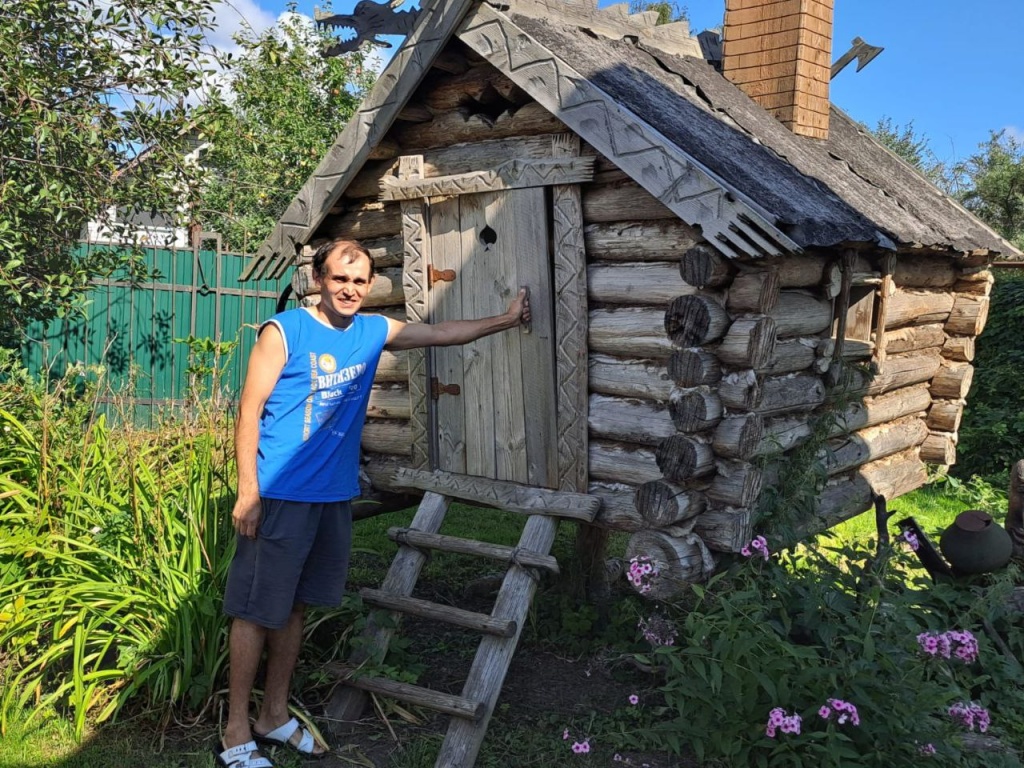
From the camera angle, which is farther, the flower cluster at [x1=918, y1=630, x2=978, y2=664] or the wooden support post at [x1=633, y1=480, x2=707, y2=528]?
the wooden support post at [x1=633, y1=480, x2=707, y2=528]

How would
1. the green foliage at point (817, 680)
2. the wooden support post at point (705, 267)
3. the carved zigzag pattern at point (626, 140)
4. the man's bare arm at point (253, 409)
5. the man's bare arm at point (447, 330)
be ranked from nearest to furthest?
the green foliage at point (817, 680), the man's bare arm at point (253, 409), the carved zigzag pattern at point (626, 140), the wooden support post at point (705, 267), the man's bare arm at point (447, 330)

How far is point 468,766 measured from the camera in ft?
14.2

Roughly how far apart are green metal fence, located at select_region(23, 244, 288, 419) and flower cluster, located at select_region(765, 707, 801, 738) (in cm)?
781

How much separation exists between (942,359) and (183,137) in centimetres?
680

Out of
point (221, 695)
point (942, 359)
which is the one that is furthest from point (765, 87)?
point (221, 695)

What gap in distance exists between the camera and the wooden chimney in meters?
7.16

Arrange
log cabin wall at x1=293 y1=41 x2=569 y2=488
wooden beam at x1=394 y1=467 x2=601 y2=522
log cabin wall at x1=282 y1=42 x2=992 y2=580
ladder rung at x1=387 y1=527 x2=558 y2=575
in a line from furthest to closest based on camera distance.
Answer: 1. log cabin wall at x1=293 y1=41 x2=569 y2=488
2. wooden beam at x1=394 y1=467 x2=601 y2=522
3. ladder rung at x1=387 y1=527 x2=558 y2=575
4. log cabin wall at x1=282 y1=42 x2=992 y2=580

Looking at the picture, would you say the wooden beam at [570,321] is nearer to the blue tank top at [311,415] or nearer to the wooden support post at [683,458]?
the wooden support post at [683,458]

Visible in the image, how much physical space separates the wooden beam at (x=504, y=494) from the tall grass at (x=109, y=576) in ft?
3.92

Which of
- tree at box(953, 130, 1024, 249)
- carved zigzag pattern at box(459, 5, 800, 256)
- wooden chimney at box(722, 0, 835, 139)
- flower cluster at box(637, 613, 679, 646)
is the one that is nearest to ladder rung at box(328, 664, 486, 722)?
flower cluster at box(637, 613, 679, 646)

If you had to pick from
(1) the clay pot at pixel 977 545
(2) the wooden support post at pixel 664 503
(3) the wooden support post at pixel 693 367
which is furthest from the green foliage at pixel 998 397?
(3) the wooden support post at pixel 693 367

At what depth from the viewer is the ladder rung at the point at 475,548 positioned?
4929mm

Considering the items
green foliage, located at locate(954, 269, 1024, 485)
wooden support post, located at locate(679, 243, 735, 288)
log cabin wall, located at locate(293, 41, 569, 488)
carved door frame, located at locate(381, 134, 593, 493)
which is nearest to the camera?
Answer: wooden support post, located at locate(679, 243, 735, 288)

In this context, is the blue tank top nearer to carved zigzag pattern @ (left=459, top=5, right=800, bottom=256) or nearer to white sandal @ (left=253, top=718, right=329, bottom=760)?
white sandal @ (left=253, top=718, right=329, bottom=760)
